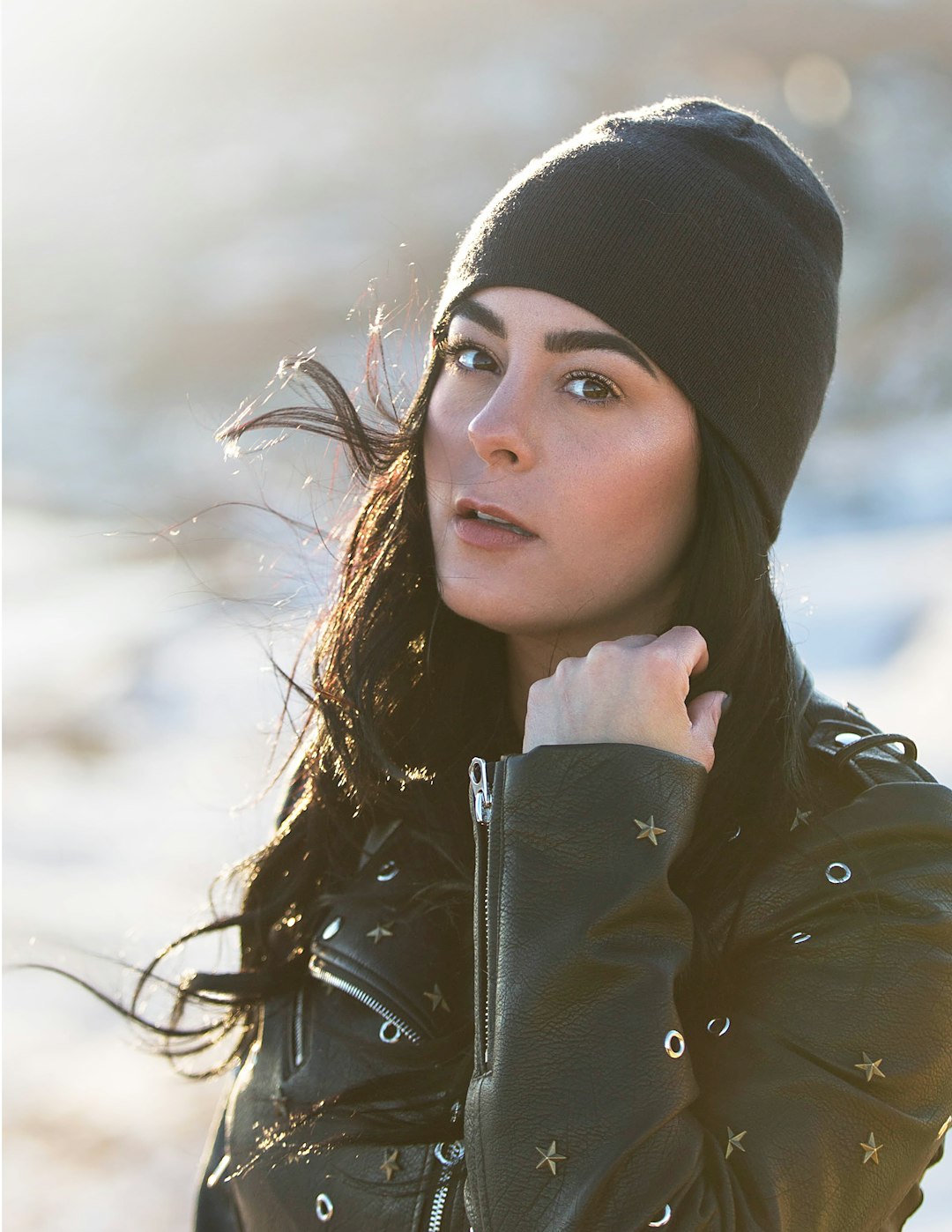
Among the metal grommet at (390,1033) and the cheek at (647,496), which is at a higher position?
the cheek at (647,496)

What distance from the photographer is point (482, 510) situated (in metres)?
2.12

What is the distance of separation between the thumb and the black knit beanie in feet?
1.44

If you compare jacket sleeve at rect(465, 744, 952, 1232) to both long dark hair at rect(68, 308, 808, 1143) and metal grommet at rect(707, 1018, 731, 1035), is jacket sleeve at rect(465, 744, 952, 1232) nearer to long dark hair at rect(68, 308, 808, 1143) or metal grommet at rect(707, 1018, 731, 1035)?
metal grommet at rect(707, 1018, 731, 1035)

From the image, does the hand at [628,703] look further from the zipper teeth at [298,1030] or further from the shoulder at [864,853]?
the zipper teeth at [298,1030]

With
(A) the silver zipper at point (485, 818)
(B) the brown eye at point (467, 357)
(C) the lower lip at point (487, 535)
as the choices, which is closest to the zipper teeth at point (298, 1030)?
(A) the silver zipper at point (485, 818)

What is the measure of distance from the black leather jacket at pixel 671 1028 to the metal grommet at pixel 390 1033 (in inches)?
6.3

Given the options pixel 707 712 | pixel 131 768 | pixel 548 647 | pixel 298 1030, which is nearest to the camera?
pixel 707 712

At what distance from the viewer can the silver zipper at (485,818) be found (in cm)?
167

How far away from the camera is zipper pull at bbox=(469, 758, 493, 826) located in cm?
178

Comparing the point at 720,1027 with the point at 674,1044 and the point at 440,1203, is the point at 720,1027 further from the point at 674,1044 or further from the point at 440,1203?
the point at 440,1203

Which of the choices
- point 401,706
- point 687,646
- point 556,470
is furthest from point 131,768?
point 687,646

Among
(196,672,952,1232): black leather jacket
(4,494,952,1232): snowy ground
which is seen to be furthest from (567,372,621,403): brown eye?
(4,494,952,1232): snowy ground

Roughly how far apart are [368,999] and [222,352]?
21.7 feet

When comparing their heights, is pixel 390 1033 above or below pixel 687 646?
below
